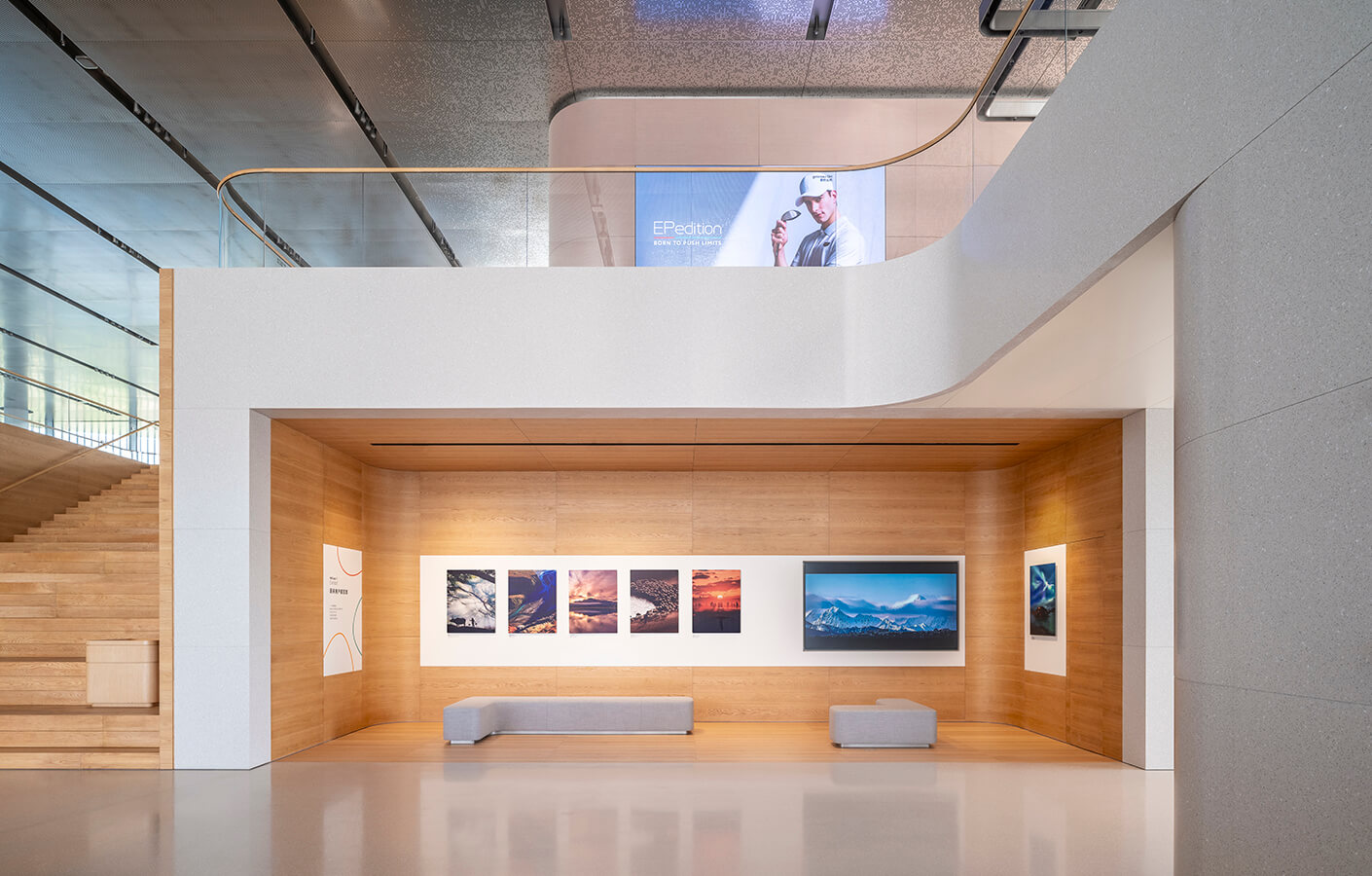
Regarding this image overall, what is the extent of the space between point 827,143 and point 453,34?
204 inches

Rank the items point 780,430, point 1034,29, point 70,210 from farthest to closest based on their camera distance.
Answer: point 70,210
point 780,430
point 1034,29

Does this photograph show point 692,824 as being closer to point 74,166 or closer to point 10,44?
point 10,44

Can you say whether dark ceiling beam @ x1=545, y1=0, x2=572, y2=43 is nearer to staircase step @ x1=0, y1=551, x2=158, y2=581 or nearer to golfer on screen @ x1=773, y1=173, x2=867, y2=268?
golfer on screen @ x1=773, y1=173, x2=867, y2=268

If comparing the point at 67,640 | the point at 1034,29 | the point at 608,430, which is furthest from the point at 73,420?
the point at 1034,29

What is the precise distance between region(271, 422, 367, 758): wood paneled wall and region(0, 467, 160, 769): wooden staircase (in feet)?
4.19

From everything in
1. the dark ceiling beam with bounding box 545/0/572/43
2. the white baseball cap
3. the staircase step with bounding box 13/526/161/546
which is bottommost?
the staircase step with bounding box 13/526/161/546

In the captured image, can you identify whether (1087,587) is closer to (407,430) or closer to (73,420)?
(407,430)

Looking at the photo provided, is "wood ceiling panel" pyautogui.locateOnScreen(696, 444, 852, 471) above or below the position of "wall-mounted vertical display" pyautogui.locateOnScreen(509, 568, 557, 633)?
above

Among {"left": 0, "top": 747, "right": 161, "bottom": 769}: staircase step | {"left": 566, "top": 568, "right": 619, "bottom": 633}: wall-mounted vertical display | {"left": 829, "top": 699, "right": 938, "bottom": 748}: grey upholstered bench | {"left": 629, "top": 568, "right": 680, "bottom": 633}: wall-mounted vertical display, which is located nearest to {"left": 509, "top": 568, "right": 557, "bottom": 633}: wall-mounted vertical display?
{"left": 566, "top": 568, "right": 619, "bottom": 633}: wall-mounted vertical display

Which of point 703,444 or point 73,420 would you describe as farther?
point 73,420

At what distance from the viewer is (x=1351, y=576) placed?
3.13 meters

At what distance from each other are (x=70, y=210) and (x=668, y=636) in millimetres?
11116

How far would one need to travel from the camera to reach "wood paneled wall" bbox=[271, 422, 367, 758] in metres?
10.9

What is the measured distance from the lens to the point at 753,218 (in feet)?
34.3
